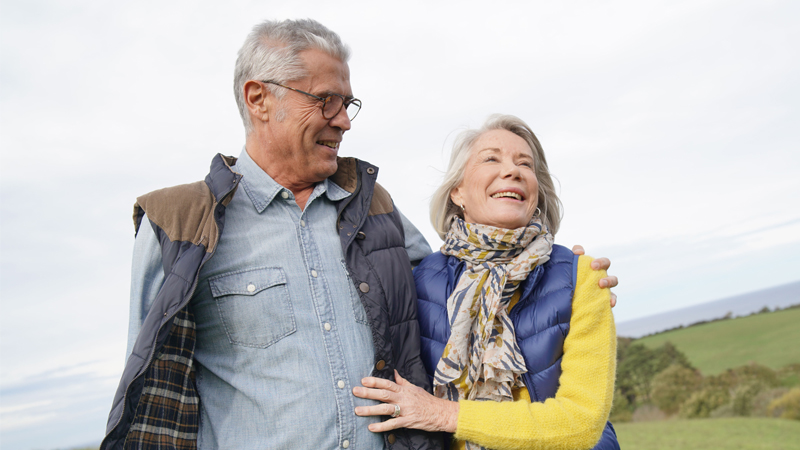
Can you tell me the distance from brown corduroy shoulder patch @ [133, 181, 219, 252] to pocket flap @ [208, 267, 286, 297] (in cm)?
20

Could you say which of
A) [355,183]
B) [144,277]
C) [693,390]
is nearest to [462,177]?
[355,183]

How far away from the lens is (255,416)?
209cm

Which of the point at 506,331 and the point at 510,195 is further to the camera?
the point at 510,195

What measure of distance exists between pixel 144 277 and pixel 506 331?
1.60 m

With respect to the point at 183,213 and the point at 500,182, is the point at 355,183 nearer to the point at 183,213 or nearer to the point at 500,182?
the point at 500,182

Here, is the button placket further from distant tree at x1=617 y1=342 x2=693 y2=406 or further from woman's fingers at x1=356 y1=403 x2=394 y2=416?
distant tree at x1=617 y1=342 x2=693 y2=406

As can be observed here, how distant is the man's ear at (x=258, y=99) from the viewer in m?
2.49

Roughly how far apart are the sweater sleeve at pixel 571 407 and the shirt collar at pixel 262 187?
3.98 feet

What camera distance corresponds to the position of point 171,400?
2.11 metres

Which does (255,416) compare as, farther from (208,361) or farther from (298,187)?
(298,187)

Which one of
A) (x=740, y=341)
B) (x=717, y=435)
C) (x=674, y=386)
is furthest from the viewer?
(x=740, y=341)

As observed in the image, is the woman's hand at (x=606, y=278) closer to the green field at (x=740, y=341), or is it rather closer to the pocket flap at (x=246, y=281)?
the pocket flap at (x=246, y=281)

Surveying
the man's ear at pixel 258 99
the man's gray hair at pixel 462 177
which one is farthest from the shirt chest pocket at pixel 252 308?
the man's gray hair at pixel 462 177

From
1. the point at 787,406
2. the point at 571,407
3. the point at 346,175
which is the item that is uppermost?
the point at 346,175
